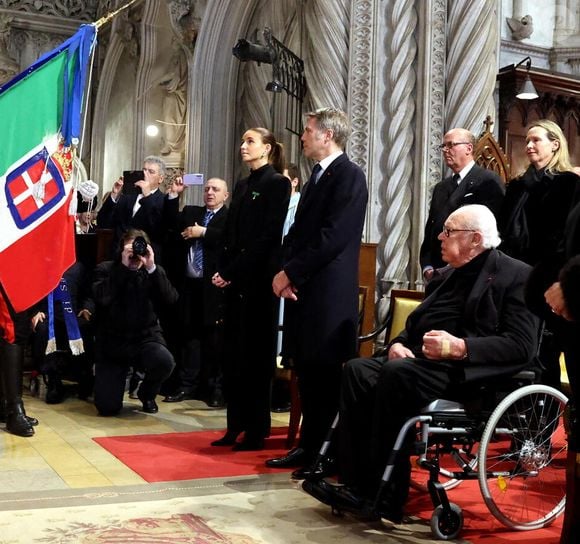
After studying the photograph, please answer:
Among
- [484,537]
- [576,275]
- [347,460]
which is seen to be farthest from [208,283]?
[576,275]

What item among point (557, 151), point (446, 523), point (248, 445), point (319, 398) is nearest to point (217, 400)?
point (248, 445)

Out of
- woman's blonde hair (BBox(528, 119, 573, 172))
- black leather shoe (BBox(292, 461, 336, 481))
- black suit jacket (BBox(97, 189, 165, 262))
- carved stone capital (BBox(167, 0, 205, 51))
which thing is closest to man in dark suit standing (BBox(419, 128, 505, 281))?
woman's blonde hair (BBox(528, 119, 573, 172))

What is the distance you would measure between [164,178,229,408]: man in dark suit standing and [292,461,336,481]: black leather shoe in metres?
2.15

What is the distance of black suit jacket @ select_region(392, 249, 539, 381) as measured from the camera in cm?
341

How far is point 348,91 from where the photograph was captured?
6.79 meters

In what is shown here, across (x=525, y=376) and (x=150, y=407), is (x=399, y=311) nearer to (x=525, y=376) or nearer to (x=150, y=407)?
(x=525, y=376)

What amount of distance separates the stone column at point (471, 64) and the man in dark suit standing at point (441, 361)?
3.15 meters

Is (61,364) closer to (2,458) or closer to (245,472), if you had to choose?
(2,458)

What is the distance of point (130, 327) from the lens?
569 centimetres

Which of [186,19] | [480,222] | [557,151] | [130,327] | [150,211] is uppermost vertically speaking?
[186,19]

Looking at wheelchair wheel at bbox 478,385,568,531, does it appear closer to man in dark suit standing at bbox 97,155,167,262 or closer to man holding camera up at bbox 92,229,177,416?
man holding camera up at bbox 92,229,177,416

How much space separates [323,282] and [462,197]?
127cm

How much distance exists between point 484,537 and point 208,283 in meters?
3.16

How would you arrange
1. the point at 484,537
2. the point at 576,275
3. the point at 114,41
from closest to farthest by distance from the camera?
1. the point at 576,275
2. the point at 484,537
3. the point at 114,41
